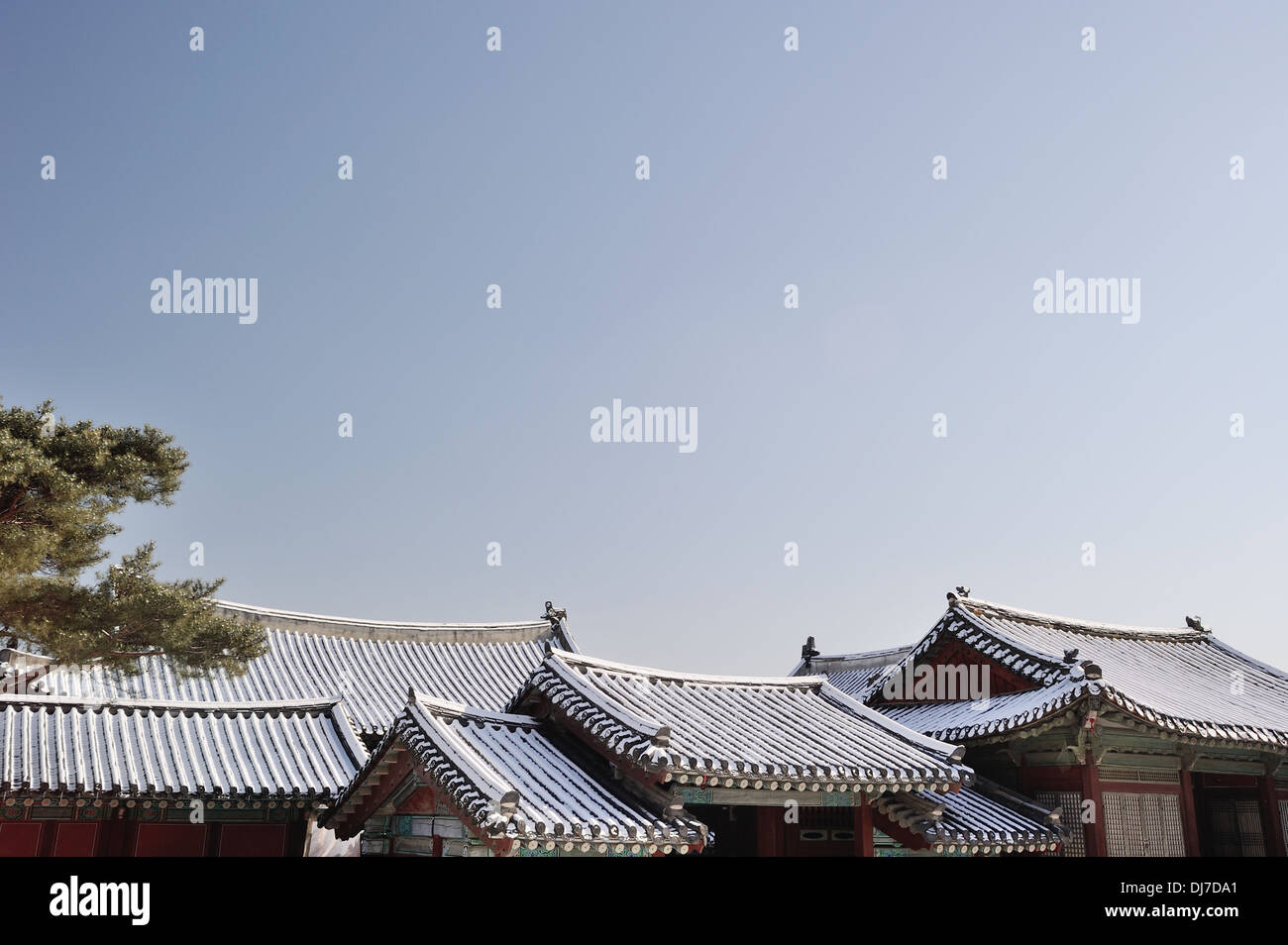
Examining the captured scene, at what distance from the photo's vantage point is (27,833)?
16.3 meters

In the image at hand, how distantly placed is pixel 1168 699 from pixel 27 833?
2075cm

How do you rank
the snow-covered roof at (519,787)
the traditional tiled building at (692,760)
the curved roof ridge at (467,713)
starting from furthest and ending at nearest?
the curved roof ridge at (467,713)
the traditional tiled building at (692,760)
the snow-covered roof at (519,787)

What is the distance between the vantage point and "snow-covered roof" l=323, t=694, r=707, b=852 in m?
10.9

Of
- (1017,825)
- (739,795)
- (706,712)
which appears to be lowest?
(1017,825)

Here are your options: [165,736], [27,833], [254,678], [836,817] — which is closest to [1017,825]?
[836,817]

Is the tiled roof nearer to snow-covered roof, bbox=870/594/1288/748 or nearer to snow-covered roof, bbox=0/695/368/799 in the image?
snow-covered roof, bbox=870/594/1288/748

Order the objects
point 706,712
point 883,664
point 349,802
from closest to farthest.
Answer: point 349,802, point 706,712, point 883,664

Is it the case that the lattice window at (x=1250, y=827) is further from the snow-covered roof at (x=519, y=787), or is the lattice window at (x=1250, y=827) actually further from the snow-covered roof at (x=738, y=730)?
the snow-covered roof at (x=519, y=787)

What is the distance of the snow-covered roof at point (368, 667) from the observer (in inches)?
886

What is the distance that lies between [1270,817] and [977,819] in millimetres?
8093

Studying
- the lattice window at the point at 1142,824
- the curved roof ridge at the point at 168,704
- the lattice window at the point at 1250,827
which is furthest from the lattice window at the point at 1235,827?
the curved roof ridge at the point at 168,704

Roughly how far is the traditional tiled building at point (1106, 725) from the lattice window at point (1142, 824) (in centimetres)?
2
